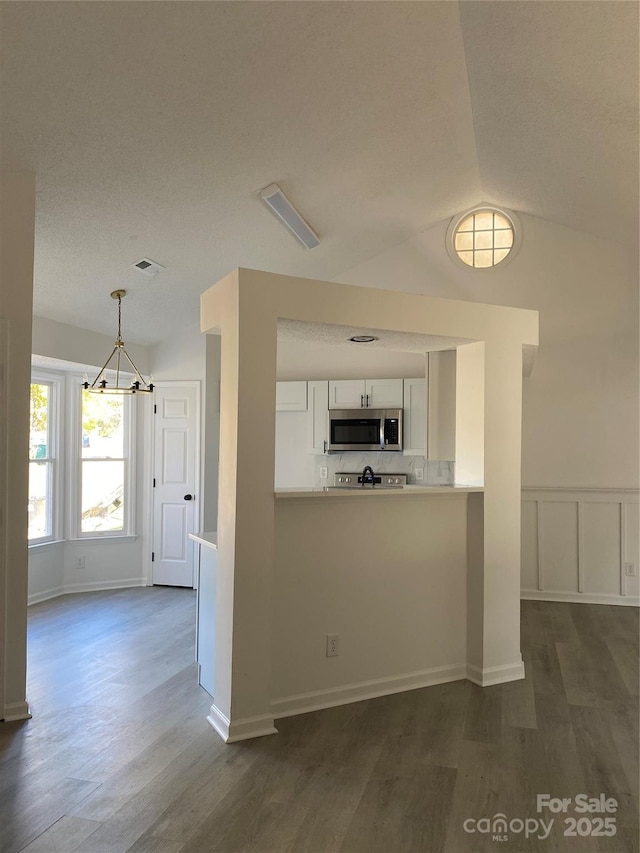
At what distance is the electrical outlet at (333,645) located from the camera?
346cm

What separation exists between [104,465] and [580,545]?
476 cm

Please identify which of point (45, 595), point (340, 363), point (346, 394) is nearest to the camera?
point (45, 595)

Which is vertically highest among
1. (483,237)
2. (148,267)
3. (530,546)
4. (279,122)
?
(483,237)

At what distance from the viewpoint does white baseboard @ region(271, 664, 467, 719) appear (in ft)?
10.9

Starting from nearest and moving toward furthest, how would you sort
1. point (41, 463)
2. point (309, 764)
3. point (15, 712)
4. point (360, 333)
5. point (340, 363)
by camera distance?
point (309, 764), point (15, 712), point (360, 333), point (41, 463), point (340, 363)

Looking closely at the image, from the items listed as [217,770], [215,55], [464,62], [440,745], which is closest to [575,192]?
[464,62]

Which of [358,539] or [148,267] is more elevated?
[148,267]

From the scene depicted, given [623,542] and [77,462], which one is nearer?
[623,542]

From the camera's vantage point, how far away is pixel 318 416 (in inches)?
256

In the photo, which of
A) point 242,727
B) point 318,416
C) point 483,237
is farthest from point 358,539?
point 483,237

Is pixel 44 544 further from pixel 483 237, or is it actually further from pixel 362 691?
pixel 483 237

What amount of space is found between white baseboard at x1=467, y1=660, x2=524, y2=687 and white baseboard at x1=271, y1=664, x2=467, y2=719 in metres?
0.07

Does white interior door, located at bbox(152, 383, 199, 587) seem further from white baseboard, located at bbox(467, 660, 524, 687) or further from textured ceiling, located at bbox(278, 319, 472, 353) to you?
white baseboard, located at bbox(467, 660, 524, 687)

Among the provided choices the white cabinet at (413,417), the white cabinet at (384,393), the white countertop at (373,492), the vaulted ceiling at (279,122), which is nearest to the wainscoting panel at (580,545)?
the white cabinet at (413,417)
